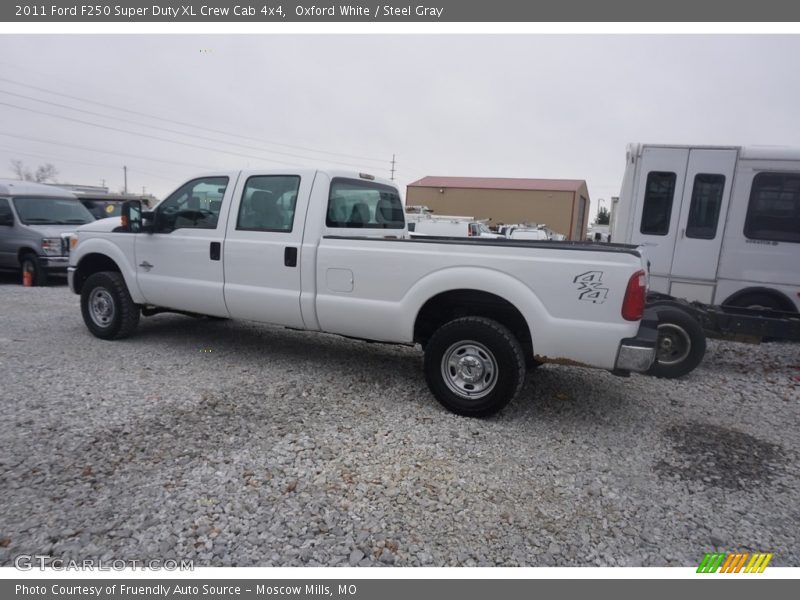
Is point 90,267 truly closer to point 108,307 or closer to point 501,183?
point 108,307

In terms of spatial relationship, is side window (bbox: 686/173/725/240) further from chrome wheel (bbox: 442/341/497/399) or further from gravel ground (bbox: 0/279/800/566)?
chrome wheel (bbox: 442/341/497/399)

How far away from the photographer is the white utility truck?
21.7ft

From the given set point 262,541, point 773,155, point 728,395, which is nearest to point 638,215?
point 773,155

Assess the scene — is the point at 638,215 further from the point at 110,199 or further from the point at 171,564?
the point at 110,199

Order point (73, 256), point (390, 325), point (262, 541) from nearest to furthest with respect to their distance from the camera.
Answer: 1. point (262, 541)
2. point (390, 325)
3. point (73, 256)

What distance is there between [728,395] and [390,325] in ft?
12.1

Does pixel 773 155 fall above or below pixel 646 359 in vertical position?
above

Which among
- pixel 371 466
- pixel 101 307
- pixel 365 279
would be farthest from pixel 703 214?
pixel 101 307

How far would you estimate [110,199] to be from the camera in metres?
17.3

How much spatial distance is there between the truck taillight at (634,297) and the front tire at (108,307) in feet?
17.9

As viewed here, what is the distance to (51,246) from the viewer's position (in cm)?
1072

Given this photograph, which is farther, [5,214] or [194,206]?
[5,214]

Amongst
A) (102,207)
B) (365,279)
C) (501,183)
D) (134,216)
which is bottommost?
(365,279)

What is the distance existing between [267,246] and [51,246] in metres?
8.33
